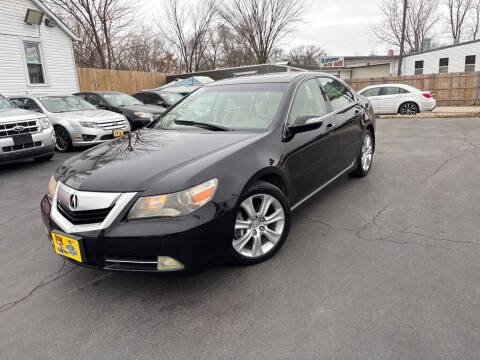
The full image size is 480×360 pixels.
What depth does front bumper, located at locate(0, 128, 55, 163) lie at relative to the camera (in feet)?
20.9

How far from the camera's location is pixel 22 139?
21.6 feet

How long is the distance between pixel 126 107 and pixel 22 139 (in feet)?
15.7

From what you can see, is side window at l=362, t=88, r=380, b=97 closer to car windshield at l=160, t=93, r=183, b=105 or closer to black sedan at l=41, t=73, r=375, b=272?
car windshield at l=160, t=93, r=183, b=105

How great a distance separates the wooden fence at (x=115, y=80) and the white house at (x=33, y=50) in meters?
1.69

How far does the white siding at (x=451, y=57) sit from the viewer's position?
25.4 m

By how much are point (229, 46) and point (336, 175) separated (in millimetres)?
33640

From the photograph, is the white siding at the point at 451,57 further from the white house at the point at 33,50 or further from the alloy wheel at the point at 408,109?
the white house at the point at 33,50

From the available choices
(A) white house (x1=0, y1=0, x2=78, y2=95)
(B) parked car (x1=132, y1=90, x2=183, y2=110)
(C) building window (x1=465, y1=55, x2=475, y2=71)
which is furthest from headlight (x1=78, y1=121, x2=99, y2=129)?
(C) building window (x1=465, y1=55, x2=475, y2=71)

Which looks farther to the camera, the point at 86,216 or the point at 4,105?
the point at 4,105

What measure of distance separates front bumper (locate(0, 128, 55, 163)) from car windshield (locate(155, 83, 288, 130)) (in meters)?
3.92

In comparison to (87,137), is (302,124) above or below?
above

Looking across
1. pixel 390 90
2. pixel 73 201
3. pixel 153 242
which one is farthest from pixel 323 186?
pixel 390 90

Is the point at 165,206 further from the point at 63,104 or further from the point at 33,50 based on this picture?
the point at 33,50

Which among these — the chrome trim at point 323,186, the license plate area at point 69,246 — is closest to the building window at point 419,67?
the chrome trim at point 323,186
